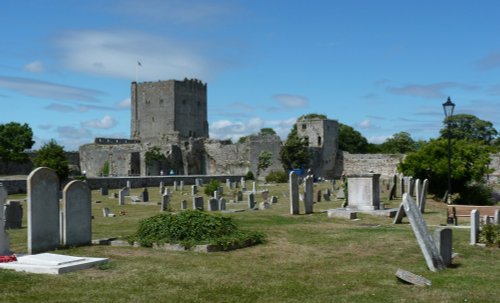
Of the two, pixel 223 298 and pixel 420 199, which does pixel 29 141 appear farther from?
pixel 223 298

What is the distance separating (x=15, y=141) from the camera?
203 ft

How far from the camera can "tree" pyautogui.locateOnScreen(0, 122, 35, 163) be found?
58.3m

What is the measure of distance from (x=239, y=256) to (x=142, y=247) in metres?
2.08

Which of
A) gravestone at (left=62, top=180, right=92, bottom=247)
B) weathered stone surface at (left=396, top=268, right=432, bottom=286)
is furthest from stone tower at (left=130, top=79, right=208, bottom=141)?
weathered stone surface at (left=396, top=268, right=432, bottom=286)

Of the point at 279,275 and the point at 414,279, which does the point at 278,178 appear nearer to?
the point at 279,275

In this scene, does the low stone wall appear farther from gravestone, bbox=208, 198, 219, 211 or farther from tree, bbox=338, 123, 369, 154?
tree, bbox=338, 123, 369, 154

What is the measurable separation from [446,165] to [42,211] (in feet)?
70.9

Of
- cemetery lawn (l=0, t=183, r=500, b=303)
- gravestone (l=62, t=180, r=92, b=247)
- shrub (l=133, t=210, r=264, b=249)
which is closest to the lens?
cemetery lawn (l=0, t=183, r=500, b=303)

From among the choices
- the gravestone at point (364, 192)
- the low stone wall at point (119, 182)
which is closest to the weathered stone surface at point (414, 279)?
the gravestone at point (364, 192)

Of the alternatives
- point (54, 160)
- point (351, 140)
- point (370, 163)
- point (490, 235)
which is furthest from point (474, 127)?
point (490, 235)

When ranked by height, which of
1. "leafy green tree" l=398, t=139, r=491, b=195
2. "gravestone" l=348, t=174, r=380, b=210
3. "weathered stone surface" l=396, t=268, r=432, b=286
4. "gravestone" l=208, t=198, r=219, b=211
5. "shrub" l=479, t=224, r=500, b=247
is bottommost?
"weathered stone surface" l=396, t=268, r=432, b=286

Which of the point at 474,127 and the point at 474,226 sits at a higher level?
the point at 474,127

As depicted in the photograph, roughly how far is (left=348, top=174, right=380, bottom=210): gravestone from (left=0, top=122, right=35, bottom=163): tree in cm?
4719

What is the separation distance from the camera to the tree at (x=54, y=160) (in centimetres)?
3706
